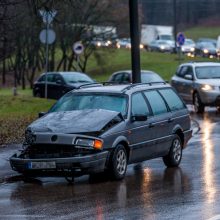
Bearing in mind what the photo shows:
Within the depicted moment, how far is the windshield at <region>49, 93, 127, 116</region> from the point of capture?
14039 millimetres

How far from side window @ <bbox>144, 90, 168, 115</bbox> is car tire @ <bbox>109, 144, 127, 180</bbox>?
154 cm

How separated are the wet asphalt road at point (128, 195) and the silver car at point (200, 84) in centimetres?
1244

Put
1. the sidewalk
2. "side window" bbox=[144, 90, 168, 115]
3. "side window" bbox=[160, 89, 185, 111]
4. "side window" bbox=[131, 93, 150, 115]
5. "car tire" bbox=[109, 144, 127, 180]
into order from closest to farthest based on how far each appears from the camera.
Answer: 1. "car tire" bbox=[109, 144, 127, 180]
2. the sidewalk
3. "side window" bbox=[131, 93, 150, 115]
4. "side window" bbox=[144, 90, 168, 115]
5. "side window" bbox=[160, 89, 185, 111]

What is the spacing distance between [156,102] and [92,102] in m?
1.31

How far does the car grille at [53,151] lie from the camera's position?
12789mm

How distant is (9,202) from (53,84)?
74.5 ft

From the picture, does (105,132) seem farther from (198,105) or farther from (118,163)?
(198,105)

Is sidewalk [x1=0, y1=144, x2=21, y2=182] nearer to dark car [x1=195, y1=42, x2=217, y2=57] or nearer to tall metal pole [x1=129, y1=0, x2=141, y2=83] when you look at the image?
tall metal pole [x1=129, y1=0, x2=141, y2=83]

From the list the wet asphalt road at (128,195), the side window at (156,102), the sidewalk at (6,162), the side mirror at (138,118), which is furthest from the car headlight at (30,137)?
the side window at (156,102)

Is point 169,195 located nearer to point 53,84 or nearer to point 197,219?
point 197,219

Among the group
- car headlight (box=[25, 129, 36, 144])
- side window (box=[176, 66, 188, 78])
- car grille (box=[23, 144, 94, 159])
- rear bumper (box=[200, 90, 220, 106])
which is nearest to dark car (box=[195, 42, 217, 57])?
side window (box=[176, 66, 188, 78])

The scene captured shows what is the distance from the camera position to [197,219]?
9773 mm

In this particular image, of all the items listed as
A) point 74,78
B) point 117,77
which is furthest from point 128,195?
point 117,77

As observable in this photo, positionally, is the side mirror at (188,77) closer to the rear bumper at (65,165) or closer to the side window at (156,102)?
Answer: the side window at (156,102)
